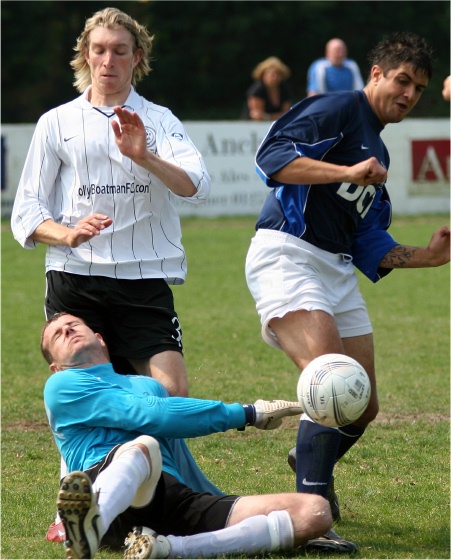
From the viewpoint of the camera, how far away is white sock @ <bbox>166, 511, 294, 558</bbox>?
13.8 feet

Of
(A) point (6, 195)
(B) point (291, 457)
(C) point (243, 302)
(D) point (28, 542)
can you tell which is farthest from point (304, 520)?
(A) point (6, 195)

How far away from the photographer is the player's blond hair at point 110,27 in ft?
16.4

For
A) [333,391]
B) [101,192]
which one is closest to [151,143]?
[101,192]

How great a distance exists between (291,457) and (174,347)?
32.4 inches

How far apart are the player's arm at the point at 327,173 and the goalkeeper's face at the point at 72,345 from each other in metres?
1.05

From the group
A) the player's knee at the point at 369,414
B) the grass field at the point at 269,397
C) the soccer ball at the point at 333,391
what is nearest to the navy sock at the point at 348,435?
the player's knee at the point at 369,414

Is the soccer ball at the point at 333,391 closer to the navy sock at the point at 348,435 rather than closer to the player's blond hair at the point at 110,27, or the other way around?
the navy sock at the point at 348,435

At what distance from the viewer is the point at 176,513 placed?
14.5 ft

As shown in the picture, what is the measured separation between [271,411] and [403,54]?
1674 mm

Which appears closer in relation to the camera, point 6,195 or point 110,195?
point 110,195

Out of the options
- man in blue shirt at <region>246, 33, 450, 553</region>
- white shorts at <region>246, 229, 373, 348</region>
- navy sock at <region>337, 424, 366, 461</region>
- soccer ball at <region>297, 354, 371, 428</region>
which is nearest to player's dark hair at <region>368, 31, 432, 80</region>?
man in blue shirt at <region>246, 33, 450, 553</region>

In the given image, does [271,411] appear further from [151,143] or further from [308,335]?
[151,143]

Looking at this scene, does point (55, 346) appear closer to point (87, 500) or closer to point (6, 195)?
point (87, 500)

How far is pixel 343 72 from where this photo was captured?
63.1 ft
